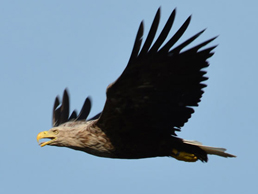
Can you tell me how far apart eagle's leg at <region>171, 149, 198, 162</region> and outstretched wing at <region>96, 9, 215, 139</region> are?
→ 1.48 ft

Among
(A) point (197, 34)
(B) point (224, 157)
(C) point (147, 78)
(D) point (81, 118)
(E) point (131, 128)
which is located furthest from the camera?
(D) point (81, 118)

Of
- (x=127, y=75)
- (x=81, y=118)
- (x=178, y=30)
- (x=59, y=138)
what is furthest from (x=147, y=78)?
(x=81, y=118)

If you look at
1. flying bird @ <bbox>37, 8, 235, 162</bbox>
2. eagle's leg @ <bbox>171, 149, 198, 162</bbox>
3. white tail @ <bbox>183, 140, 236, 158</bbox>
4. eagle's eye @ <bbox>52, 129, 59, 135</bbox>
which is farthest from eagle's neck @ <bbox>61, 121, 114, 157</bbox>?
white tail @ <bbox>183, 140, 236, 158</bbox>

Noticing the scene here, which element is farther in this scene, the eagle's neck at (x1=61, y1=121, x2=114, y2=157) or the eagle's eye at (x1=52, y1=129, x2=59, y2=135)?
the eagle's eye at (x1=52, y1=129, x2=59, y2=135)

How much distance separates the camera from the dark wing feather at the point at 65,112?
37.2 ft

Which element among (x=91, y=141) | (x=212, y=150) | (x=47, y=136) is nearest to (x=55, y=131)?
(x=47, y=136)

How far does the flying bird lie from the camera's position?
8.08m

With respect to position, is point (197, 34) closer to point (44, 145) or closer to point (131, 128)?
→ point (131, 128)

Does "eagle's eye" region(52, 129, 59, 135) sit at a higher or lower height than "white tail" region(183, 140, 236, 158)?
higher

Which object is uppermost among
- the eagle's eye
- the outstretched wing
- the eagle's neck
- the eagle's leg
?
the outstretched wing

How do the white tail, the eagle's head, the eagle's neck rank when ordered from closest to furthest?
the eagle's neck < the eagle's head < the white tail

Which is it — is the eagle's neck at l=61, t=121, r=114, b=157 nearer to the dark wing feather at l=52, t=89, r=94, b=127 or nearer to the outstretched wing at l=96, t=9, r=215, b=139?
the outstretched wing at l=96, t=9, r=215, b=139

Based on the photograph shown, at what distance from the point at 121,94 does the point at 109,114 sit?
0.46m

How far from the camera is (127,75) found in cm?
815
